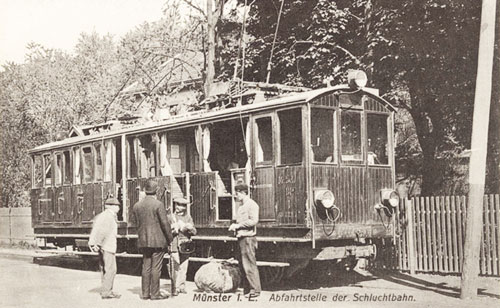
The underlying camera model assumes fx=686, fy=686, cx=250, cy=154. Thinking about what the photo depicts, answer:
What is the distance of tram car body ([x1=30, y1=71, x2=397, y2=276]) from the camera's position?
12195 mm

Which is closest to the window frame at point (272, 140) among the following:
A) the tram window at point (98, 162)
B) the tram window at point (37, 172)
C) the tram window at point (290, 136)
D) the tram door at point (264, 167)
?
the tram door at point (264, 167)

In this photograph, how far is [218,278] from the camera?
11.8 meters

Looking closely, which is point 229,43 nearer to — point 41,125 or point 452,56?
point 452,56

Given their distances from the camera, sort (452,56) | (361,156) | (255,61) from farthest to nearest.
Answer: (255,61), (452,56), (361,156)

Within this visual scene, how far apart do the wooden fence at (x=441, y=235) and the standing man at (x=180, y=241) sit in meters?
4.61

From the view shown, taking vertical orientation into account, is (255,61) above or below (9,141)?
above

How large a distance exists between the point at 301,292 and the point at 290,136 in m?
2.81

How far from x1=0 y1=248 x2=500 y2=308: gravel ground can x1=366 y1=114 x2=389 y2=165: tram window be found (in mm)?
2403

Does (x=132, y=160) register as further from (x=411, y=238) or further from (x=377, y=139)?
(x=411, y=238)

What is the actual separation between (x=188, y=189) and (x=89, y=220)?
465cm

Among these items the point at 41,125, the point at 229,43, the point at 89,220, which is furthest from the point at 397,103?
the point at 41,125

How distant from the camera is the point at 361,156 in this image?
13.1 meters

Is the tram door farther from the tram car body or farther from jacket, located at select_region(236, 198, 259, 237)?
jacket, located at select_region(236, 198, 259, 237)

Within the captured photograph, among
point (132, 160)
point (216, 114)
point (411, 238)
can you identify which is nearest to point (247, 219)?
point (216, 114)
